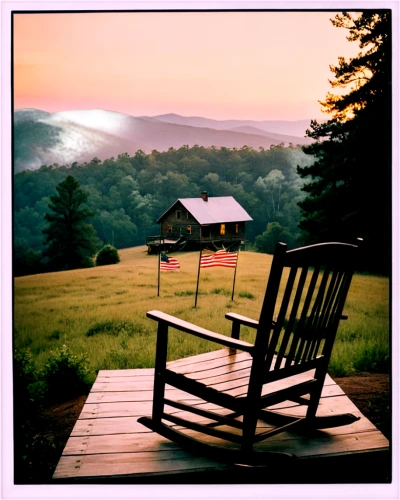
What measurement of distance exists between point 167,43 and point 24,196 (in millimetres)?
1411

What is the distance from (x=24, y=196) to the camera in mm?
3715

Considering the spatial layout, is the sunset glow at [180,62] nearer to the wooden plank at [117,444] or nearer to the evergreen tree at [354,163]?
the evergreen tree at [354,163]

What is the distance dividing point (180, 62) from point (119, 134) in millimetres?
666

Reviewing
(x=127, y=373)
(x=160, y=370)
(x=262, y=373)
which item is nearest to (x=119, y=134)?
(x=127, y=373)

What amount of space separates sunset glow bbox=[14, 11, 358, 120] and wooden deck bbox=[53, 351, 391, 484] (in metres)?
2.00

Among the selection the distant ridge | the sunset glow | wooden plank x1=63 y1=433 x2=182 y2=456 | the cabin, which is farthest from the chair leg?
the distant ridge

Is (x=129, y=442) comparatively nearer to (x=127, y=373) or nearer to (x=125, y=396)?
(x=125, y=396)

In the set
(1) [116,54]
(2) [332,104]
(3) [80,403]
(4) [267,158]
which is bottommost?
(3) [80,403]

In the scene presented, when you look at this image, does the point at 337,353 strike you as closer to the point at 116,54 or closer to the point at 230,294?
the point at 230,294

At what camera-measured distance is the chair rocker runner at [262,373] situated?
2129 mm

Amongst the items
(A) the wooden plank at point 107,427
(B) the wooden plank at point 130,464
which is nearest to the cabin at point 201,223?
(A) the wooden plank at point 107,427

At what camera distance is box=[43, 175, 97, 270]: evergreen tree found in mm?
3895

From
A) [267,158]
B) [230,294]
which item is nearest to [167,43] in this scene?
[267,158]

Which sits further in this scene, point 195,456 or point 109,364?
point 109,364
